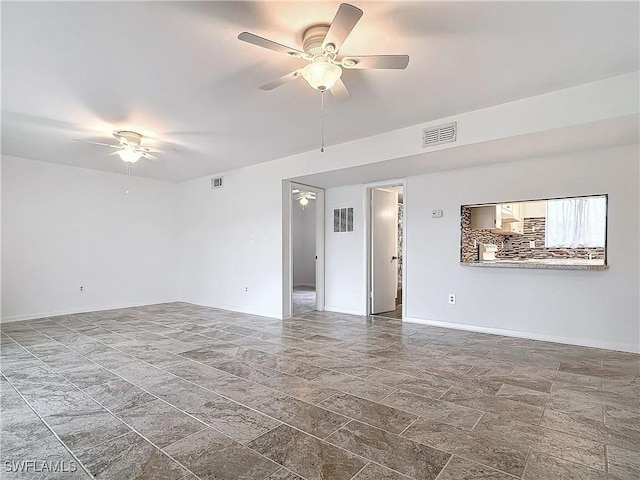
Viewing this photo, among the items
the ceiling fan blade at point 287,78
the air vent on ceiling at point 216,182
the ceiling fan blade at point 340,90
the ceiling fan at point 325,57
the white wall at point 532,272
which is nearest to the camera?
the ceiling fan at point 325,57

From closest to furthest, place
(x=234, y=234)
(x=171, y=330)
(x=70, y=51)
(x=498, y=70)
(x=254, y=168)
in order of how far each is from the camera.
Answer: (x=70, y=51), (x=498, y=70), (x=171, y=330), (x=254, y=168), (x=234, y=234)

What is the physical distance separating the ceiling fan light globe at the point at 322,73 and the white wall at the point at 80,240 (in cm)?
544

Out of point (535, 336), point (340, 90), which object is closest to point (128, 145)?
point (340, 90)

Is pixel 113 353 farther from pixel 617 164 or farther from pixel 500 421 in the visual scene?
pixel 617 164

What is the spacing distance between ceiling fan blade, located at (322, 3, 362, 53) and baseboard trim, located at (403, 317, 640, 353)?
3.87m

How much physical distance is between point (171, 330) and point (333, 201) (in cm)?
Result: 330

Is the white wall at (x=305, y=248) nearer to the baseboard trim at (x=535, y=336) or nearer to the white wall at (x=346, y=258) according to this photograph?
the white wall at (x=346, y=258)

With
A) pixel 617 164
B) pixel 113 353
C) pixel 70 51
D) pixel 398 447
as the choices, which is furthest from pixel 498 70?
pixel 113 353

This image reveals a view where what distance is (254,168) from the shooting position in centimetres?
591

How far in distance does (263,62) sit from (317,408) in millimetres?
2521

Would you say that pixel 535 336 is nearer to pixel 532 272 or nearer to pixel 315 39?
pixel 532 272

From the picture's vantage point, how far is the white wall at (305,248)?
10.9m

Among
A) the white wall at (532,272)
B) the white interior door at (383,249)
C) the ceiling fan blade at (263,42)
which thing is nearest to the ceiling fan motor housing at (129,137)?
the ceiling fan blade at (263,42)

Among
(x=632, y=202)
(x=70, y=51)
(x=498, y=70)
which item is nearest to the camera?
(x=70, y=51)
